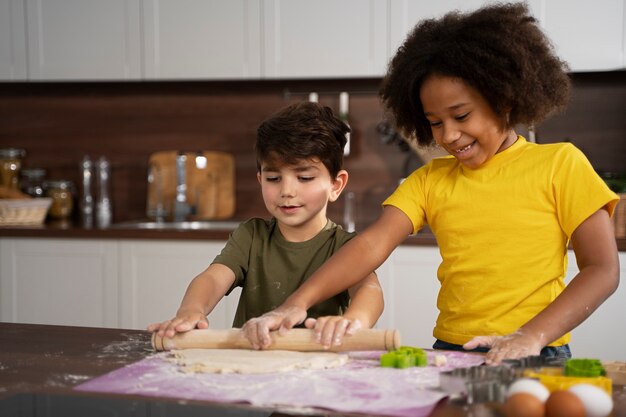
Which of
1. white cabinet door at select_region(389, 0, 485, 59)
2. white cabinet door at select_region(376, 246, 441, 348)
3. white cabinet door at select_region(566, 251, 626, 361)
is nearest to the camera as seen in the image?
white cabinet door at select_region(566, 251, 626, 361)

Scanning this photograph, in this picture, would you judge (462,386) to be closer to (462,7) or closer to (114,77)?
(462,7)

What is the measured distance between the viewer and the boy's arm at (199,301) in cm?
140

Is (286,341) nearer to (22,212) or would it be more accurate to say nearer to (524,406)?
(524,406)

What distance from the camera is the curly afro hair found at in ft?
4.89

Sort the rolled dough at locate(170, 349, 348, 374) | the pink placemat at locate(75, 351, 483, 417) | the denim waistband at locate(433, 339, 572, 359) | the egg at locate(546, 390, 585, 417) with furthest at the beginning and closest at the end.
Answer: the denim waistband at locate(433, 339, 572, 359) < the rolled dough at locate(170, 349, 348, 374) < the pink placemat at locate(75, 351, 483, 417) < the egg at locate(546, 390, 585, 417)

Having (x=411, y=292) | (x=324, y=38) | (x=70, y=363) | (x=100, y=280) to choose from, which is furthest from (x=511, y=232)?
(x=100, y=280)

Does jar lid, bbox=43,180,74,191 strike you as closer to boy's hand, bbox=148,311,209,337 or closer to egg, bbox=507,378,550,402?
boy's hand, bbox=148,311,209,337

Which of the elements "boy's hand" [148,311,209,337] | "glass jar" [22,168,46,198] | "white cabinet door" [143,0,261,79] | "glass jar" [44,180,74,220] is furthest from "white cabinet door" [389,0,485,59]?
"boy's hand" [148,311,209,337]

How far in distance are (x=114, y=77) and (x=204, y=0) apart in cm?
50

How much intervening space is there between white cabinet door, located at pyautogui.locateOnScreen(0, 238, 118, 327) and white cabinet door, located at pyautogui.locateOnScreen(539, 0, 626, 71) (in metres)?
1.83

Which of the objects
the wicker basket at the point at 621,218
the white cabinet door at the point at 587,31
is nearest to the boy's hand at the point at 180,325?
the wicker basket at the point at 621,218

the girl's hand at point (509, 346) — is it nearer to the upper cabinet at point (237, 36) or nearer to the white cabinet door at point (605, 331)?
the white cabinet door at point (605, 331)

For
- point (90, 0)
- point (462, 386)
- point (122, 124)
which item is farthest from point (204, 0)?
point (462, 386)

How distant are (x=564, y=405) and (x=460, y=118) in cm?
66
